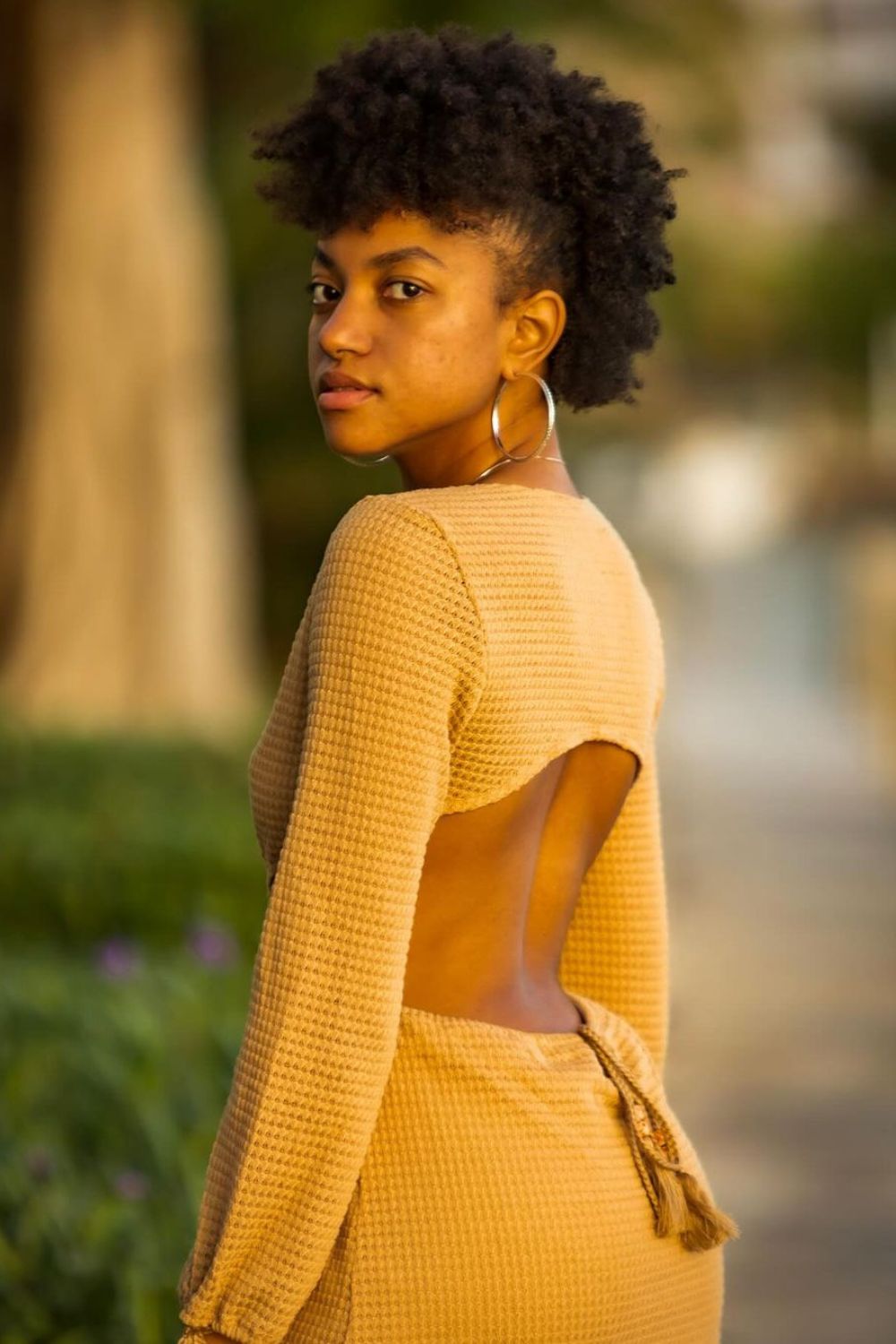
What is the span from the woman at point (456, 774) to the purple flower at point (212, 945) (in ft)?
11.0

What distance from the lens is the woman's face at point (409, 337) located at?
234cm

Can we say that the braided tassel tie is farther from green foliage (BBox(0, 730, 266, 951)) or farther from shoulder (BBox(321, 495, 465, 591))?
green foliage (BBox(0, 730, 266, 951))

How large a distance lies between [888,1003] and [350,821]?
652 centimetres

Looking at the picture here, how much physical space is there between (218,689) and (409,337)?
1129cm

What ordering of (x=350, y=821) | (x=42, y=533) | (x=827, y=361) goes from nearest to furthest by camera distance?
(x=350, y=821), (x=42, y=533), (x=827, y=361)

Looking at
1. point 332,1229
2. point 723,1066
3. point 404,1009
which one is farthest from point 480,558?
point 723,1066

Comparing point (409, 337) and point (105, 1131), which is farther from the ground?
point (409, 337)

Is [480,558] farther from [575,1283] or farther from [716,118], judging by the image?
[716,118]

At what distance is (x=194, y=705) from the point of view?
1309 centimetres

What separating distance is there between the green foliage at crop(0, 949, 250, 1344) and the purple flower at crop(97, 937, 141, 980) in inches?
0.4

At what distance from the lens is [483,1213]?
219 centimetres

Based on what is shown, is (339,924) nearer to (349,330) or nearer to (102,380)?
(349,330)

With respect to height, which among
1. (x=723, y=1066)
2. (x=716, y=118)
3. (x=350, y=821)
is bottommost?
(x=723, y=1066)

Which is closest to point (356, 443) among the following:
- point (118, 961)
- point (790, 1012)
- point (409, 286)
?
point (409, 286)
